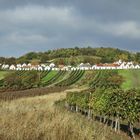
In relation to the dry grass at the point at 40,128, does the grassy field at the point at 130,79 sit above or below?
above

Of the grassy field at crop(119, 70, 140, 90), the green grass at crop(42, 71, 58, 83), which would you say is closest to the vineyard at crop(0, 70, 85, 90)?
the green grass at crop(42, 71, 58, 83)

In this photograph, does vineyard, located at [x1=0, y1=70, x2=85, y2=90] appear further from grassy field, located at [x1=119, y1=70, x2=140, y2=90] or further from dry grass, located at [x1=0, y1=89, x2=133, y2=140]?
dry grass, located at [x1=0, y1=89, x2=133, y2=140]

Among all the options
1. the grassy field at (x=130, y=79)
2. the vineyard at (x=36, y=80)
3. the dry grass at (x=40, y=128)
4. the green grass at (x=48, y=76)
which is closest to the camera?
the dry grass at (x=40, y=128)

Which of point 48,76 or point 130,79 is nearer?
point 130,79

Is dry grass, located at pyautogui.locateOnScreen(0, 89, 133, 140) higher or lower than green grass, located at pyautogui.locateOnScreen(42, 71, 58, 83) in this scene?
lower

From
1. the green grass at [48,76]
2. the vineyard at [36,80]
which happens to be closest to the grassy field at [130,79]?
the vineyard at [36,80]

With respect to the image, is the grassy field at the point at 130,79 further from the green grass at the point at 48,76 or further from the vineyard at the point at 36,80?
the green grass at the point at 48,76

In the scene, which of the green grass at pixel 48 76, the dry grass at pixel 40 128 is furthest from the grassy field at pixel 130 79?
the dry grass at pixel 40 128

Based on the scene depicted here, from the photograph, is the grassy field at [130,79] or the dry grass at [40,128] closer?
the dry grass at [40,128]

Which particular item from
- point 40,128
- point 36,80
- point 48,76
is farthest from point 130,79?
point 40,128

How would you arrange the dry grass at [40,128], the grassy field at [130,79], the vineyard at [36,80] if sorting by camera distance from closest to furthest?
1. the dry grass at [40,128]
2. the vineyard at [36,80]
3. the grassy field at [130,79]

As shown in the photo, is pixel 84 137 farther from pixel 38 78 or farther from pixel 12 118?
pixel 38 78

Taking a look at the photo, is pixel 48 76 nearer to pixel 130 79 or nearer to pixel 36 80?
pixel 36 80

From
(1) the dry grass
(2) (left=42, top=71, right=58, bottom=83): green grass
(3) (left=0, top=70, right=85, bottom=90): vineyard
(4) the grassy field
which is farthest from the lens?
(2) (left=42, top=71, right=58, bottom=83): green grass
